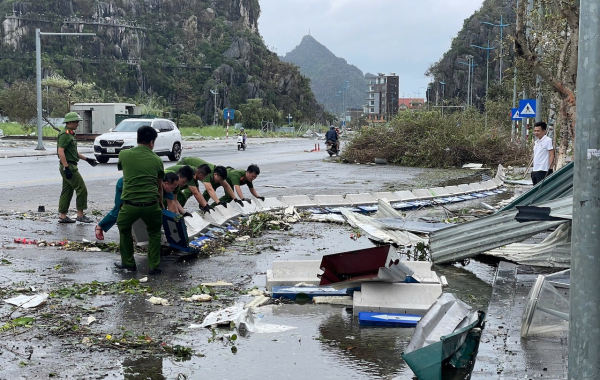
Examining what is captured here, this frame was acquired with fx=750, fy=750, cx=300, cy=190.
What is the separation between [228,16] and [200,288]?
542 feet

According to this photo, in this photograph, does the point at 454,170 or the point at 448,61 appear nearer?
the point at 454,170

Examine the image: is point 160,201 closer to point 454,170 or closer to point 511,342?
point 511,342

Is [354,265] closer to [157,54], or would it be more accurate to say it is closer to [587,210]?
[587,210]

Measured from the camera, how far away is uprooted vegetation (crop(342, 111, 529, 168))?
30156mm

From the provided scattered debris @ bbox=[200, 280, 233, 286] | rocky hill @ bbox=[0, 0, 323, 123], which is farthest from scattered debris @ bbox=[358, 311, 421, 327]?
rocky hill @ bbox=[0, 0, 323, 123]

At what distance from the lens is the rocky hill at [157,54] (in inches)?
5015

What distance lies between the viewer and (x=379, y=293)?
22.0ft

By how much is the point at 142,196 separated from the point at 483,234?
3894 mm

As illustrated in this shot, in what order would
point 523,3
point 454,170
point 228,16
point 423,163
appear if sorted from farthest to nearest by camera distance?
1. point 228,16
2. point 423,163
3. point 454,170
4. point 523,3

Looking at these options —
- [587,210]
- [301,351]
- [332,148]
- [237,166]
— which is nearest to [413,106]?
[332,148]

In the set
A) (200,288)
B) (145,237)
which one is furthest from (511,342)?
(145,237)

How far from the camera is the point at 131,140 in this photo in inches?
1109

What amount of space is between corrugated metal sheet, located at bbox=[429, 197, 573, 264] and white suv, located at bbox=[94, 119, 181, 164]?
63.0 feet

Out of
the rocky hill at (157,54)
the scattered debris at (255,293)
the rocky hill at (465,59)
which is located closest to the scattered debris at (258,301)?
the scattered debris at (255,293)
